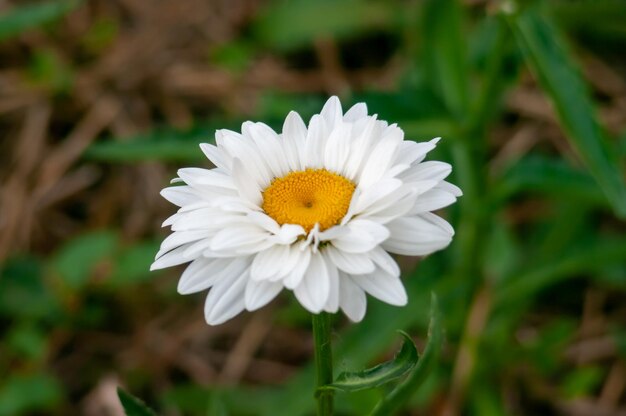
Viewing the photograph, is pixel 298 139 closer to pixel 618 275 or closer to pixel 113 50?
pixel 618 275

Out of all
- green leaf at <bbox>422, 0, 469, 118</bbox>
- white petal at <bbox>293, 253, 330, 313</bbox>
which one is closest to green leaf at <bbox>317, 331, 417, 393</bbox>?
white petal at <bbox>293, 253, 330, 313</bbox>

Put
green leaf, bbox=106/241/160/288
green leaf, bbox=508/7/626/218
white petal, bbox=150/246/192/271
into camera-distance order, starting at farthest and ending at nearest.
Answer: green leaf, bbox=106/241/160/288 → green leaf, bbox=508/7/626/218 → white petal, bbox=150/246/192/271

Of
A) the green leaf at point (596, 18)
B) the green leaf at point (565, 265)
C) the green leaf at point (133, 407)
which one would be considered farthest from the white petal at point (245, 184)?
the green leaf at point (596, 18)

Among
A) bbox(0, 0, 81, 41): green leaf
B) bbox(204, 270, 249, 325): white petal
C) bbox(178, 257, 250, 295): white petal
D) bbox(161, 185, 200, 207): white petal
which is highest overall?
bbox(0, 0, 81, 41): green leaf

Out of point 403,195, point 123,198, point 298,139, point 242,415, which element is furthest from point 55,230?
point 403,195

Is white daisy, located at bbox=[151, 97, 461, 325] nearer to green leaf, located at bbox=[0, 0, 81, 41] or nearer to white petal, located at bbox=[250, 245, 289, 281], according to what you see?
white petal, located at bbox=[250, 245, 289, 281]

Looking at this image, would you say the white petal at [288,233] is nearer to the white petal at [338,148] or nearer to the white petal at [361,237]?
the white petal at [361,237]
